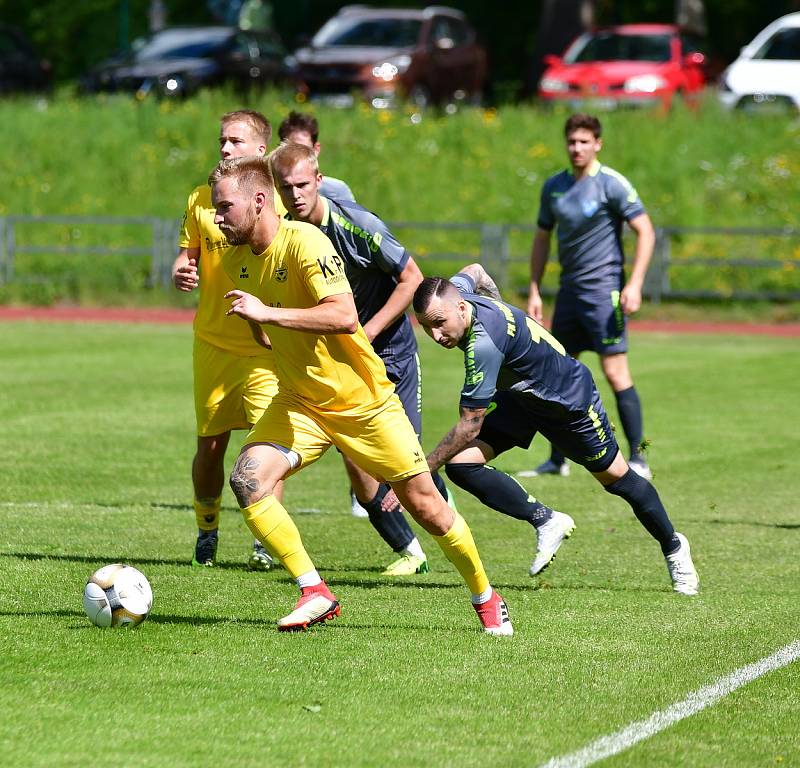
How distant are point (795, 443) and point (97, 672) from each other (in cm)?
801

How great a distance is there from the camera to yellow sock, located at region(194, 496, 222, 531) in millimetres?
8336

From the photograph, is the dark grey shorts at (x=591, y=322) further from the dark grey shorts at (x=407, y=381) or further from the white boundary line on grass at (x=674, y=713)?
the white boundary line on grass at (x=674, y=713)

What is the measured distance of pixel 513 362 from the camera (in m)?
7.16

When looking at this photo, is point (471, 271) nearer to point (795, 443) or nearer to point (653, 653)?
point (653, 653)

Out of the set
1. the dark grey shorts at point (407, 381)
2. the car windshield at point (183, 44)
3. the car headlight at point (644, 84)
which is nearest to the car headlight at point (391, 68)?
the car windshield at point (183, 44)

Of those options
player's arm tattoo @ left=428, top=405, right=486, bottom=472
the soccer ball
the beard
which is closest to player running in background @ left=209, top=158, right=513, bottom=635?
the beard

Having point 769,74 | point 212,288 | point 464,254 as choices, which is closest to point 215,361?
point 212,288

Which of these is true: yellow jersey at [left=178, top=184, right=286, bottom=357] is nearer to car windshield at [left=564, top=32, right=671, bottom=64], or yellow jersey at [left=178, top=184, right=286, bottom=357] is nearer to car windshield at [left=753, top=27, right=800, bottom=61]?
car windshield at [left=753, top=27, right=800, bottom=61]

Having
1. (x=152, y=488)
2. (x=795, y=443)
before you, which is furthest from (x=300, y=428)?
(x=795, y=443)

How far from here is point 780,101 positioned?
27.2m

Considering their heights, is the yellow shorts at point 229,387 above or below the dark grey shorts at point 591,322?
above

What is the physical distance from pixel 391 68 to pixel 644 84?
181 inches

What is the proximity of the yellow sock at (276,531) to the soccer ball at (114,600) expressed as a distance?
62cm

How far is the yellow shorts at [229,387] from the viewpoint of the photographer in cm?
808
